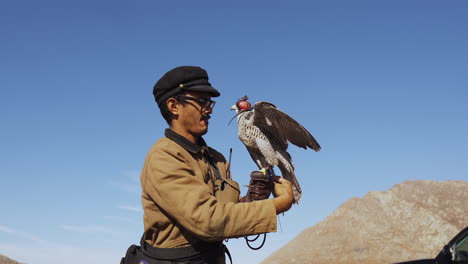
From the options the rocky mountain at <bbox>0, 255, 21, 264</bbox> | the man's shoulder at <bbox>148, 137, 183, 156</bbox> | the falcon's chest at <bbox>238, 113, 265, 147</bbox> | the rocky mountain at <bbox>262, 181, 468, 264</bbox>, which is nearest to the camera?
the man's shoulder at <bbox>148, 137, 183, 156</bbox>

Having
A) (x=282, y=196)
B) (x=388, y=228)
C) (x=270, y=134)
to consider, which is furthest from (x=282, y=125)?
(x=388, y=228)

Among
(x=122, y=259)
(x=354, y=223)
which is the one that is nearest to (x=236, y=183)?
(x=122, y=259)

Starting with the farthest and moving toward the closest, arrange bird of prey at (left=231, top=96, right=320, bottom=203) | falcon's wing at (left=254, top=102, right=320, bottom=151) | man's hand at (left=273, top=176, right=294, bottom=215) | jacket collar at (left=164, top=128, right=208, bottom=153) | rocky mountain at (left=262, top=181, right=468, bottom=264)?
rocky mountain at (left=262, top=181, right=468, bottom=264), bird of prey at (left=231, top=96, right=320, bottom=203), falcon's wing at (left=254, top=102, right=320, bottom=151), jacket collar at (left=164, top=128, right=208, bottom=153), man's hand at (left=273, top=176, right=294, bottom=215)

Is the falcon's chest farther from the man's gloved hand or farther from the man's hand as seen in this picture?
the man's hand

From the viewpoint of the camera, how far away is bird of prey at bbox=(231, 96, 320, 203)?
192 inches

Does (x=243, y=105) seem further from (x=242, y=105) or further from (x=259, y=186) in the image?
(x=259, y=186)

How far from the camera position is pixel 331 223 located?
38.6 m

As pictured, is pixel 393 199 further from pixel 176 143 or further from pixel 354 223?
pixel 176 143

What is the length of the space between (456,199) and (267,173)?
40562mm

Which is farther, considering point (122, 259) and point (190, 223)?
point (122, 259)

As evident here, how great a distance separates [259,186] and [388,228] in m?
36.1

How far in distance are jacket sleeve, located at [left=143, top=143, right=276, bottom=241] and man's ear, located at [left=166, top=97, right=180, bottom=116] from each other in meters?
0.36

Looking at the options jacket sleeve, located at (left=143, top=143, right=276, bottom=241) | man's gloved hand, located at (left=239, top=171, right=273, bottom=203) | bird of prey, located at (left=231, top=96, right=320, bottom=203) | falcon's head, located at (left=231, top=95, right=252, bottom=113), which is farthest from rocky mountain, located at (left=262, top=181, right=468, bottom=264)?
jacket sleeve, located at (left=143, top=143, right=276, bottom=241)

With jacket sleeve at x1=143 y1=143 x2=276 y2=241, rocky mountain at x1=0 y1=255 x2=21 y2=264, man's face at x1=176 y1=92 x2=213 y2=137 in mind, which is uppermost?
rocky mountain at x1=0 y1=255 x2=21 y2=264
